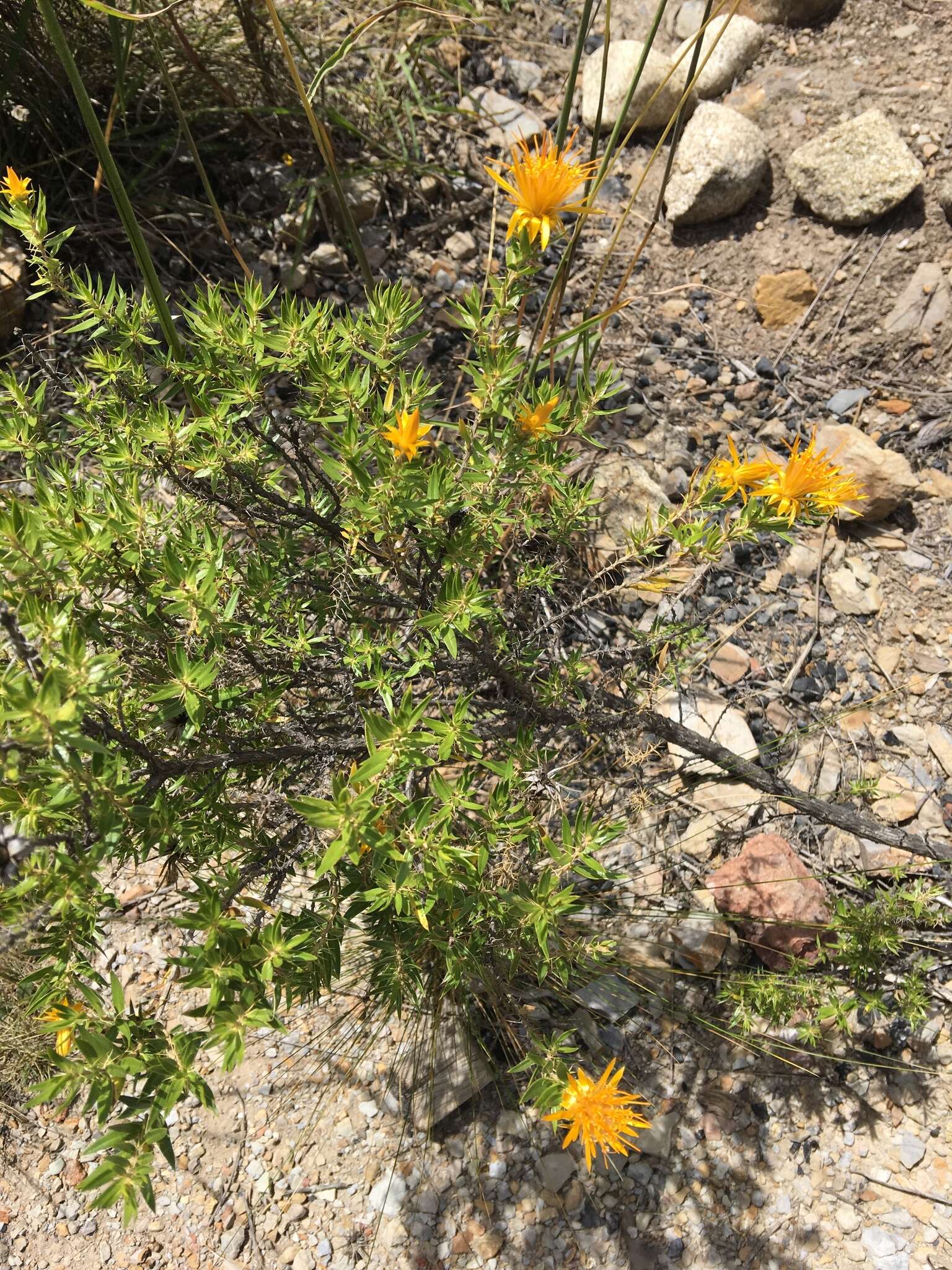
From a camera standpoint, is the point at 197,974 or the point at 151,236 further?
the point at 151,236

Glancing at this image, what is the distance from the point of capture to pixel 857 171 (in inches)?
120

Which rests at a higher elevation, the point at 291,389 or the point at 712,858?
the point at 291,389

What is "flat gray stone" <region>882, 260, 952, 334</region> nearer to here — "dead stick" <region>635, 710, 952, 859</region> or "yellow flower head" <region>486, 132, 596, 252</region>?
"dead stick" <region>635, 710, 952, 859</region>

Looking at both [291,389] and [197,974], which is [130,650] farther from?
[291,389]

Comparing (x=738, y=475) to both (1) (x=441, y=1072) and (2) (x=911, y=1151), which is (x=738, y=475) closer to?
(1) (x=441, y=1072)

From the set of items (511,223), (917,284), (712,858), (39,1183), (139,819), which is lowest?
(39,1183)

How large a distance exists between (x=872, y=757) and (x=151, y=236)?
293cm

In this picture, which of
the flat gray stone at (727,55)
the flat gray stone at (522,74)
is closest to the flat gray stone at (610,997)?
the flat gray stone at (727,55)

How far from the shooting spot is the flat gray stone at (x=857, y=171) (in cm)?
302

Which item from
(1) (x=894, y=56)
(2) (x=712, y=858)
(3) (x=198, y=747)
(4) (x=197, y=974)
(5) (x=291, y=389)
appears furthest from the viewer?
(1) (x=894, y=56)

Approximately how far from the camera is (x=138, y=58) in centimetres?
304

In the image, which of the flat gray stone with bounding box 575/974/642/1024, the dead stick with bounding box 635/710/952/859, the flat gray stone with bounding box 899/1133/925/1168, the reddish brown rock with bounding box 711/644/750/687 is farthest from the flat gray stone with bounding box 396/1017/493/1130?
the reddish brown rock with bounding box 711/644/750/687

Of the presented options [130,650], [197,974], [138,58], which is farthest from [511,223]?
[138,58]

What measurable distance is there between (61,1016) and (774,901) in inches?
67.5
